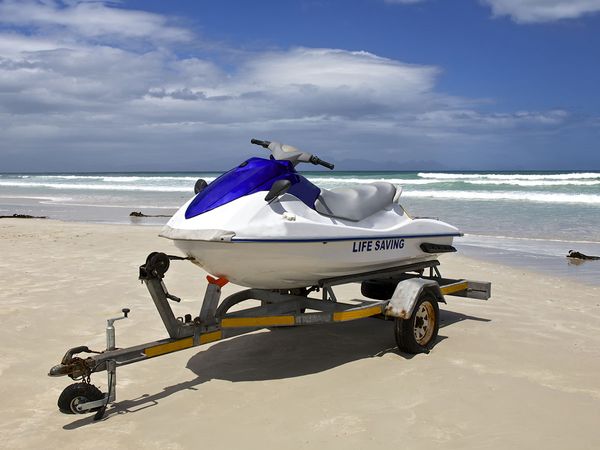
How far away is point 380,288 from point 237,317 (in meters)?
2.65

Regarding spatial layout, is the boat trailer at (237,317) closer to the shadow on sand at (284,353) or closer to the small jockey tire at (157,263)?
the small jockey tire at (157,263)

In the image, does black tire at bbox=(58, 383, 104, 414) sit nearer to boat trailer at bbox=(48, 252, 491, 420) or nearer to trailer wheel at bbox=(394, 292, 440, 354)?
boat trailer at bbox=(48, 252, 491, 420)

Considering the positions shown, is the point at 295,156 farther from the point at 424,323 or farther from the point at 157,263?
the point at 424,323

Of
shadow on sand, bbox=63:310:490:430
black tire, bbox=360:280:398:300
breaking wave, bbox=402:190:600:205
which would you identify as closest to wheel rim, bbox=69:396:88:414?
shadow on sand, bbox=63:310:490:430

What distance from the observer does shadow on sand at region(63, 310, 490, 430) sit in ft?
17.0

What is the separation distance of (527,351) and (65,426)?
4293 millimetres

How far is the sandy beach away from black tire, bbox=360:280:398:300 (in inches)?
12.7

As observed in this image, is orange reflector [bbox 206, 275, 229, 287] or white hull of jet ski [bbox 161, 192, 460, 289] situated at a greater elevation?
white hull of jet ski [bbox 161, 192, 460, 289]

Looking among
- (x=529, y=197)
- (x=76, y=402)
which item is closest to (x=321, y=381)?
(x=76, y=402)

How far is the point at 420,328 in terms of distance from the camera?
5.99 m

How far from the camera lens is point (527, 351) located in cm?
598

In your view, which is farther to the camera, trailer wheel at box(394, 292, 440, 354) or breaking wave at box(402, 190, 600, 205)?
breaking wave at box(402, 190, 600, 205)

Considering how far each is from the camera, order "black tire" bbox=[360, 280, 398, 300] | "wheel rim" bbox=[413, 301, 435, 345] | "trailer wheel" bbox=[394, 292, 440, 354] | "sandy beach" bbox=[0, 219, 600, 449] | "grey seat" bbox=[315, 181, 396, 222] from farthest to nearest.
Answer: "black tire" bbox=[360, 280, 398, 300]
"wheel rim" bbox=[413, 301, 435, 345]
"trailer wheel" bbox=[394, 292, 440, 354]
"grey seat" bbox=[315, 181, 396, 222]
"sandy beach" bbox=[0, 219, 600, 449]

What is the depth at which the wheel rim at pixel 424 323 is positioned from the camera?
5945 millimetres
